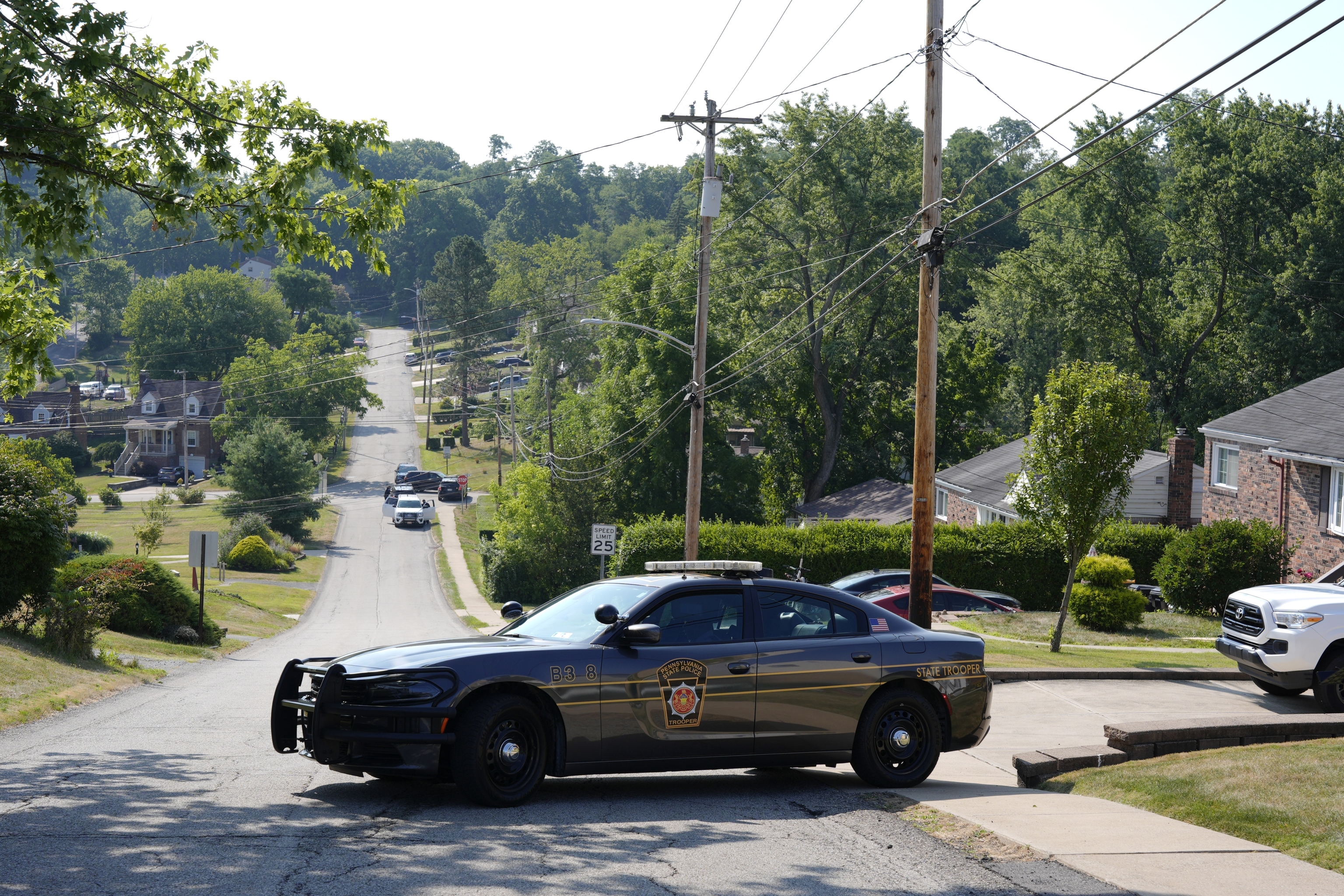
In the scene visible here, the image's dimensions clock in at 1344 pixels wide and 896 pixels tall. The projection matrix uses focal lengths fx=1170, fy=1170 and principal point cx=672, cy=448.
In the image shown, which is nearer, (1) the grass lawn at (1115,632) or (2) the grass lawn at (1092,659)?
(2) the grass lawn at (1092,659)

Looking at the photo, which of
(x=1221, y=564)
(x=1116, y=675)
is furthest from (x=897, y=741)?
(x=1221, y=564)

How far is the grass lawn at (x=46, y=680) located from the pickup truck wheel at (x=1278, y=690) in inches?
564

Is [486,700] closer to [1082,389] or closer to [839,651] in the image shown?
[839,651]

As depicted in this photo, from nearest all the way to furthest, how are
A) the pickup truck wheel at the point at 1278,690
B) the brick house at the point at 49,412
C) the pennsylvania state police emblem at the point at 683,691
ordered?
the pennsylvania state police emblem at the point at 683,691, the pickup truck wheel at the point at 1278,690, the brick house at the point at 49,412

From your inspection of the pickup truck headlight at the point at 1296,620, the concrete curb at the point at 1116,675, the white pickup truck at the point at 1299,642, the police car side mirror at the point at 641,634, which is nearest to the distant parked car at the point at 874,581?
the concrete curb at the point at 1116,675

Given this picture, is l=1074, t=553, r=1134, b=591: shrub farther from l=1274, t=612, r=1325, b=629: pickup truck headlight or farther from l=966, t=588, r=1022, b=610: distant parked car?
l=1274, t=612, r=1325, b=629: pickup truck headlight

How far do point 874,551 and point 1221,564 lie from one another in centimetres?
939

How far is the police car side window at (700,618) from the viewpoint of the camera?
837 cm

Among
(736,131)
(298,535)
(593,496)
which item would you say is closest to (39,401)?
(298,535)

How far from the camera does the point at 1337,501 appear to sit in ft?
86.6

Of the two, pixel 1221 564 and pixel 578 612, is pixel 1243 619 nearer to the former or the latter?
pixel 578 612

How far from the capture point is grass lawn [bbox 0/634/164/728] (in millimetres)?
13031

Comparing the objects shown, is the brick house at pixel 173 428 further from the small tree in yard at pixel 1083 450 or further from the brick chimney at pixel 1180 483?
the small tree in yard at pixel 1083 450

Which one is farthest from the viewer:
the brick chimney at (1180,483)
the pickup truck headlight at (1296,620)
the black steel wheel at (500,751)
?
the brick chimney at (1180,483)
